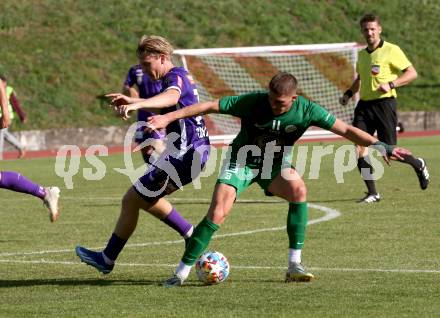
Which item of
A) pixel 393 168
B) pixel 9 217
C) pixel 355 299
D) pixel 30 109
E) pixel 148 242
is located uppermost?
pixel 355 299

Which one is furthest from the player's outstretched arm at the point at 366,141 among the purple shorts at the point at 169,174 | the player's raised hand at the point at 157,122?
the player's raised hand at the point at 157,122

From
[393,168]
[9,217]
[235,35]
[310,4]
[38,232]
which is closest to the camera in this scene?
[38,232]

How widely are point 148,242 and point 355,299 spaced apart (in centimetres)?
414

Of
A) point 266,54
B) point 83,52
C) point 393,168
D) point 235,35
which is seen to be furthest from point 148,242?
point 235,35

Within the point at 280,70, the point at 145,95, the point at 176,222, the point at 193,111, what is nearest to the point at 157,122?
the point at 193,111

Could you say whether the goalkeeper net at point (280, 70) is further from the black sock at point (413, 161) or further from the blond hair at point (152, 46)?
the black sock at point (413, 161)

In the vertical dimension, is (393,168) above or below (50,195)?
below

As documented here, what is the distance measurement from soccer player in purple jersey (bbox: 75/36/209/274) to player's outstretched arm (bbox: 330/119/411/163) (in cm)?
114

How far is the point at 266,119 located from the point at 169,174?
2.99ft

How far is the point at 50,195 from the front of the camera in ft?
37.2

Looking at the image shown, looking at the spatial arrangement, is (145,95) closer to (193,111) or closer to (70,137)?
(193,111)

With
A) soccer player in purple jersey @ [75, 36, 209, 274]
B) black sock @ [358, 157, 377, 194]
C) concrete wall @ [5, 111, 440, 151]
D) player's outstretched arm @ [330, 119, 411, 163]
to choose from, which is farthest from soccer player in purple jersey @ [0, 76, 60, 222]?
concrete wall @ [5, 111, 440, 151]

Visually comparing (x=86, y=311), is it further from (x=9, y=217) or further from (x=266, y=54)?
(x=266, y=54)

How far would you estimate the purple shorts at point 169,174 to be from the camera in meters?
9.09
